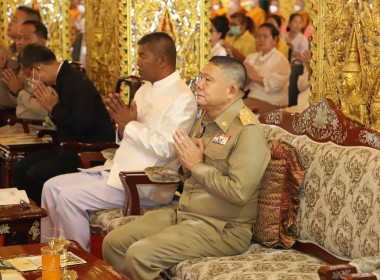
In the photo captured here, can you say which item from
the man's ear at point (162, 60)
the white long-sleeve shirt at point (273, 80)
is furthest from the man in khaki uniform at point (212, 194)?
the white long-sleeve shirt at point (273, 80)

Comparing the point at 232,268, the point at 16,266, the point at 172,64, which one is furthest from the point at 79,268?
the point at 172,64

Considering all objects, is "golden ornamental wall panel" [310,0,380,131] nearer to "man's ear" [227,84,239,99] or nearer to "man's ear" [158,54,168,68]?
"man's ear" [227,84,239,99]

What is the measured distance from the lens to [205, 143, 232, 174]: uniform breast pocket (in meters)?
3.31

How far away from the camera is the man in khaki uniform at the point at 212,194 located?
125 inches

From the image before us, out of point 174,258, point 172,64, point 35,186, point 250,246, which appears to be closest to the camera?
point 174,258

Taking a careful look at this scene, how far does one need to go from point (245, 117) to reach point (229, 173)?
28cm

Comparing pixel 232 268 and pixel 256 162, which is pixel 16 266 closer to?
pixel 232 268

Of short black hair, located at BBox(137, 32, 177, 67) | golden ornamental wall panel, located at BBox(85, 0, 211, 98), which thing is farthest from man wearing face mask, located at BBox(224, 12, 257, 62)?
short black hair, located at BBox(137, 32, 177, 67)

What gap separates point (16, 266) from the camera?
2.94 m

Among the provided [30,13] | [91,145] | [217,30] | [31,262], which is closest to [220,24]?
[217,30]

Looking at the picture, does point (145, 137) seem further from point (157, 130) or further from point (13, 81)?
point (13, 81)

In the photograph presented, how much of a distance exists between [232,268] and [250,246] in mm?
396

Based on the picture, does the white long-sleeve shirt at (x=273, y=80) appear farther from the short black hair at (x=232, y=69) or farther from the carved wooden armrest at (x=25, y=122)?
the short black hair at (x=232, y=69)

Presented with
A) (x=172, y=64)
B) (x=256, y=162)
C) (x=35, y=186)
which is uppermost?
(x=172, y=64)
